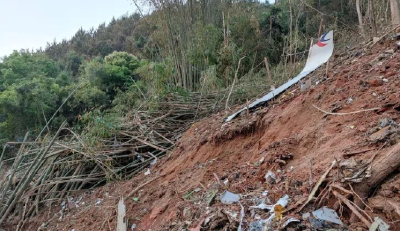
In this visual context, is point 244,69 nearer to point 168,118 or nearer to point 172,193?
point 168,118

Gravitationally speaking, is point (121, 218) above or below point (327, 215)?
below

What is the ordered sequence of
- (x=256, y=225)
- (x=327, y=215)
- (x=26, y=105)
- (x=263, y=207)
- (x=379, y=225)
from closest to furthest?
1. (x=379, y=225)
2. (x=327, y=215)
3. (x=256, y=225)
4. (x=263, y=207)
5. (x=26, y=105)

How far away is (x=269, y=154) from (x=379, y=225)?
1007 mm

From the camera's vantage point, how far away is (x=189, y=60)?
711 cm

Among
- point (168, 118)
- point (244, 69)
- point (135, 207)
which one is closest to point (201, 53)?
point (244, 69)

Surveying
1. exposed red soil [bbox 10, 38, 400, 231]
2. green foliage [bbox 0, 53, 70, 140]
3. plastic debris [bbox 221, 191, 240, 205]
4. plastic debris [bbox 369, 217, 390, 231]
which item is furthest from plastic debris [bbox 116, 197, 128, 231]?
green foliage [bbox 0, 53, 70, 140]

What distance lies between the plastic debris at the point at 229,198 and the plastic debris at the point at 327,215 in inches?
20.7

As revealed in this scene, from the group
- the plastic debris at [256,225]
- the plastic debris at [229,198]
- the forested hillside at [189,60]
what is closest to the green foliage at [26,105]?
the forested hillside at [189,60]

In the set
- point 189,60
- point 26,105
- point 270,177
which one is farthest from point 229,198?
point 26,105

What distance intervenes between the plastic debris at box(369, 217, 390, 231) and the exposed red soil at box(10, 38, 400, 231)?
4 cm

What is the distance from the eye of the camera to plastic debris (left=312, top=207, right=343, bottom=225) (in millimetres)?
1414

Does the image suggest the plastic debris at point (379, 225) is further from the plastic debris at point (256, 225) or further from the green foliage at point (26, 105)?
the green foliage at point (26, 105)

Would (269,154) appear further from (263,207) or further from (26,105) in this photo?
(26,105)

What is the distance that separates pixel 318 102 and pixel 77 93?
8.92 metres
